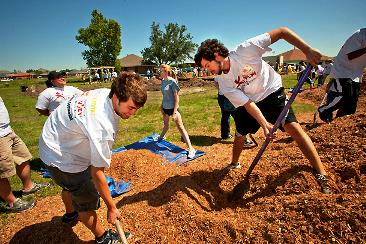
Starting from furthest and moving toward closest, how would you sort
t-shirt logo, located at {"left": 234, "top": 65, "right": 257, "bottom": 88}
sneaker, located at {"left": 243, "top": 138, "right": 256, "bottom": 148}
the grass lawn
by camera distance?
sneaker, located at {"left": 243, "top": 138, "right": 256, "bottom": 148}, the grass lawn, t-shirt logo, located at {"left": 234, "top": 65, "right": 257, "bottom": 88}

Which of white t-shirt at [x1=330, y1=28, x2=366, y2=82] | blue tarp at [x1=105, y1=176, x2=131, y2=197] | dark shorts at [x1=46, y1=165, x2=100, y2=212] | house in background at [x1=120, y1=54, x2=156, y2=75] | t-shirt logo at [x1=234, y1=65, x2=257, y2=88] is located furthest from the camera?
house in background at [x1=120, y1=54, x2=156, y2=75]

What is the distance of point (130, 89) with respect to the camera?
2.14 metres

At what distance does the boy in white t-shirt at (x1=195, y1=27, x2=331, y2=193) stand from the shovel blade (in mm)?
872

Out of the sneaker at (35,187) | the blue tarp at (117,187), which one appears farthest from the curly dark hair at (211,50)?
the sneaker at (35,187)

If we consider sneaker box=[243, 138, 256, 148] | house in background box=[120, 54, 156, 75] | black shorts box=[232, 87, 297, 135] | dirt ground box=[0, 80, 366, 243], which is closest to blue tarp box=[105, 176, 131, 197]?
dirt ground box=[0, 80, 366, 243]

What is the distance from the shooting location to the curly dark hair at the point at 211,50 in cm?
327

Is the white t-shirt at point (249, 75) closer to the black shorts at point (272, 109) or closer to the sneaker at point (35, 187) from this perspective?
the black shorts at point (272, 109)

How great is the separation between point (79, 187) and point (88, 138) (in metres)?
0.78

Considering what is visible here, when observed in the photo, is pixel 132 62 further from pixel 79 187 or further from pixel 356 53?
pixel 79 187

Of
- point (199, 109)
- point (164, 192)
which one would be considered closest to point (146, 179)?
point (164, 192)

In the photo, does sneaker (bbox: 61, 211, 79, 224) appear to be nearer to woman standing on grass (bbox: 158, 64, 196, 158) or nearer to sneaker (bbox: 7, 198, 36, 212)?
sneaker (bbox: 7, 198, 36, 212)

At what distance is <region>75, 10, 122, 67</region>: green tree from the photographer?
166 ft

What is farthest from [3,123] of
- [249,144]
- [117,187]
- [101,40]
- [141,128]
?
[101,40]

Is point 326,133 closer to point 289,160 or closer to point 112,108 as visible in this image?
point 289,160
